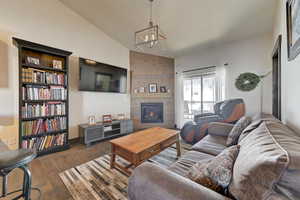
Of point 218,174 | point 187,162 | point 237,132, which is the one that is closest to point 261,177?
point 218,174

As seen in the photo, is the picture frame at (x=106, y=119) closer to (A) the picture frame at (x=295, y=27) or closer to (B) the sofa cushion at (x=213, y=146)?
(B) the sofa cushion at (x=213, y=146)

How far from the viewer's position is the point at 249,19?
2.61 meters

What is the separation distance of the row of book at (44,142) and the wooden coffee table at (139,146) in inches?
57.9

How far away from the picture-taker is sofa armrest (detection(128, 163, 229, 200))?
644 mm

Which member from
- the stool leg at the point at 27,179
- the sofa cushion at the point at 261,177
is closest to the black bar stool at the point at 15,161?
the stool leg at the point at 27,179

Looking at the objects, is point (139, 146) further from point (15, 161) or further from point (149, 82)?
point (149, 82)

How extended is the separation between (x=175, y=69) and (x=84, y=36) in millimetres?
3000

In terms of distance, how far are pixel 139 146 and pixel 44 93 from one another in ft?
7.13

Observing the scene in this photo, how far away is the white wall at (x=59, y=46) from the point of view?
2.28 metres

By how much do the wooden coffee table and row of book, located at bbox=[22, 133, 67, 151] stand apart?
1.47 m

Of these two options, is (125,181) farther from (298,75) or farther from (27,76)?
(27,76)

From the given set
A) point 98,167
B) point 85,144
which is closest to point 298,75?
point 98,167

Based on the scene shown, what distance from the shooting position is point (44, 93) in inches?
97.7

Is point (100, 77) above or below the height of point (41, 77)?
above
